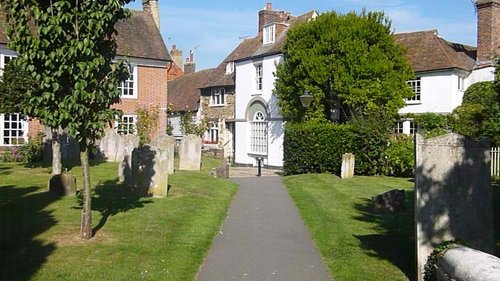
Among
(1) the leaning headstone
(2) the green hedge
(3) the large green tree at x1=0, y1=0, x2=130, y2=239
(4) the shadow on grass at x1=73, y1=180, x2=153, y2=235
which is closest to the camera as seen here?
(3) the large green tree at x1=0, y1=0, x2=130, y2=239

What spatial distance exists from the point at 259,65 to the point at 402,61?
35.7 ft

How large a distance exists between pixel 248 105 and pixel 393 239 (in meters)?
28.6

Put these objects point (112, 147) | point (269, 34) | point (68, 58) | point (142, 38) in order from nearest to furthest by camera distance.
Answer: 1. point (68, 58)
2. point (112, 147)
3. point (142, 38)
4. point (269, 34)

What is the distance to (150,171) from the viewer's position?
1529cm

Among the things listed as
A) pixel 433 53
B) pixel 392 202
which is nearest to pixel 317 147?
pixel 392 202

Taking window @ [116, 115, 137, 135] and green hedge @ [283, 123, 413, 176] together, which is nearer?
green hedge @ [283, 123, 413, 176]

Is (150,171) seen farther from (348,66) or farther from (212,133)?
(212,133)

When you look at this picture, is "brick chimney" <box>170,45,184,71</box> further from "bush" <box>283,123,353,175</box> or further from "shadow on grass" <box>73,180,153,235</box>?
"shadow on grass" <box>73,180,153,235</box>

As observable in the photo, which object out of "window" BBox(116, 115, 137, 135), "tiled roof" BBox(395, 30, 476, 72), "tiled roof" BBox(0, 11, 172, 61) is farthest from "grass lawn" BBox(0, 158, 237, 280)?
"tiled roof" BBox(395, 30, 476, 72)

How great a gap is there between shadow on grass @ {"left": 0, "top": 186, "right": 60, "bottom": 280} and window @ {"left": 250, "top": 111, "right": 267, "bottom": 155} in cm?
2258


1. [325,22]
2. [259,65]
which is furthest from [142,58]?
[325,22]

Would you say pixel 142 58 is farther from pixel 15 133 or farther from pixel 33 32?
pixel 33 32

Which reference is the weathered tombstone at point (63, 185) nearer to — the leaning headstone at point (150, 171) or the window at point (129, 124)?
the leaning headstone at point (150, 171)

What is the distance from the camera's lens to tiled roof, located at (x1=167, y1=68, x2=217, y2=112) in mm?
49862
